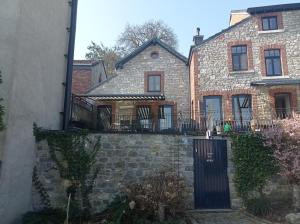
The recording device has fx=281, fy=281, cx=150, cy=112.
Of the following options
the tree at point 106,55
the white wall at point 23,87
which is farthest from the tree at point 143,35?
the white wall at point 23,87

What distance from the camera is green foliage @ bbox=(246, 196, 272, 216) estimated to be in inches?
364

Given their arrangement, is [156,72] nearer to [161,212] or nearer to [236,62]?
[236,62]

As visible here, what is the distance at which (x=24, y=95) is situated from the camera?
28.3ft

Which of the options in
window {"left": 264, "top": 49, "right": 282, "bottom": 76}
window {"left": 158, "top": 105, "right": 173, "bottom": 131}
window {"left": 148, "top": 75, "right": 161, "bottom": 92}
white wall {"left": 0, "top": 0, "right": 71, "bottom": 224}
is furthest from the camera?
window {"left": 148, "top": 75, "right": 161, "bottom": 92}

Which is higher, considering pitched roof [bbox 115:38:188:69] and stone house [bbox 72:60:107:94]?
pitched roof [bbox 115:38:188:69]

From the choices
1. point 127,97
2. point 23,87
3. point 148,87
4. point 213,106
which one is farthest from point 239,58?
point 23,87

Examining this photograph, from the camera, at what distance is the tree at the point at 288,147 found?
9.35 metres

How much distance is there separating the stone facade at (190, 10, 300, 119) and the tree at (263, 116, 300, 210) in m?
6.17

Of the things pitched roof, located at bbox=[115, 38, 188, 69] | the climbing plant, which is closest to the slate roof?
pitched roof, located at bbox=[115, 38, 188, 69]

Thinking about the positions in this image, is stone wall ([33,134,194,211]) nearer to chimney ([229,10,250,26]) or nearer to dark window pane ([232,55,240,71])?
dark window pane ([232,55,240,71])

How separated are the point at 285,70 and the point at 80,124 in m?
12.2

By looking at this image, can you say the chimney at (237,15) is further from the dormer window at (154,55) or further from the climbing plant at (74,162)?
the climbing plant at (74,162)

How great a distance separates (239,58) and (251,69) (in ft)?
3.39

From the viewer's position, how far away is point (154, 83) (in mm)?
19234
